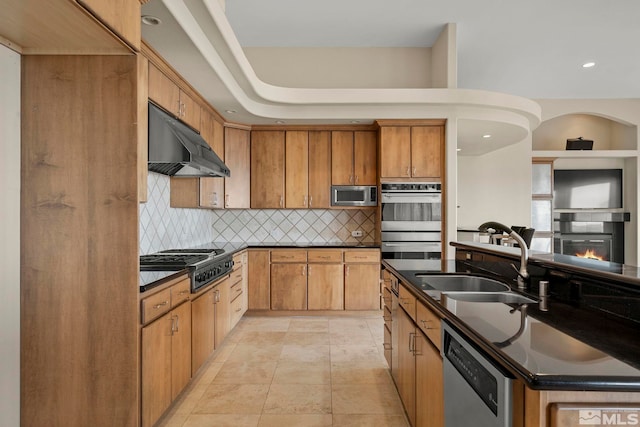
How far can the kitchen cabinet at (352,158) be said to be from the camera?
478 centimetres

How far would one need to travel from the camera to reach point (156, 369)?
2.04 m

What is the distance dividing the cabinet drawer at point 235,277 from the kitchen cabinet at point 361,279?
1.32m

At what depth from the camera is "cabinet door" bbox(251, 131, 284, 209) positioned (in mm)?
4797

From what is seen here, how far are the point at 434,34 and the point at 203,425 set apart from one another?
15.1 feet

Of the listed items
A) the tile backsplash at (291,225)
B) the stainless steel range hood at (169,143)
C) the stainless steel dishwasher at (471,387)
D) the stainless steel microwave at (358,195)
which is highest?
the stainless steel range hood at (169,143)

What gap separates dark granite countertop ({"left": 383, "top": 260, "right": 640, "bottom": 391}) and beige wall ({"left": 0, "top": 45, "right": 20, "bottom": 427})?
1996mm

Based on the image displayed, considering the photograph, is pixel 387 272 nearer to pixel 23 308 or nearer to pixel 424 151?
pixel 424 151

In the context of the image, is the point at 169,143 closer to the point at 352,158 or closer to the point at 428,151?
the point at 352,158

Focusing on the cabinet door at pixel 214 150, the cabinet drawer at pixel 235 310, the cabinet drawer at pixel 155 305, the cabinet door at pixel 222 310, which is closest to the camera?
the cabinet drawer at pixel 155 305

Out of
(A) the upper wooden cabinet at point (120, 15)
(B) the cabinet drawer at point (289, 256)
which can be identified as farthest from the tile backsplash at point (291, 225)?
(A) the upper wooden cabinet at point (120, 15)

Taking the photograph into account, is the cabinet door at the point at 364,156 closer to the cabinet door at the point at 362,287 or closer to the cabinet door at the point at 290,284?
the cabinet door at the point at 362,287

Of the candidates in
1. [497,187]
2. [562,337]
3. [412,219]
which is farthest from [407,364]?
[497,187]

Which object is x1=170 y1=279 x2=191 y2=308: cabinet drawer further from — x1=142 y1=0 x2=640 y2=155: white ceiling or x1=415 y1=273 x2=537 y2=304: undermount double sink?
x1=142 y1=0 x2=640 y2=155: white ceiling

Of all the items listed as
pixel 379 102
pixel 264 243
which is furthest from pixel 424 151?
pixel 264 243
